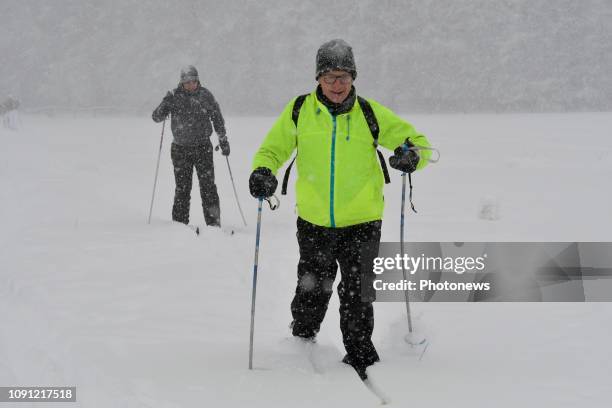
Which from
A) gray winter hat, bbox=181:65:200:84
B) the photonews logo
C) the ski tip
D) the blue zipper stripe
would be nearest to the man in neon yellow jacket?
the blue zipper stripe

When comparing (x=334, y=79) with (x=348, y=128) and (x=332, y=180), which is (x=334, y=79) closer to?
(x=348, y=128)

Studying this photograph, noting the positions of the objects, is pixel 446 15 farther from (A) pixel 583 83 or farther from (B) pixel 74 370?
(B) pixel 74 370

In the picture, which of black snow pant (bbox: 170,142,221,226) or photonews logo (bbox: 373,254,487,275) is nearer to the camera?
photonews logo (bbox: 373,254,487,275)

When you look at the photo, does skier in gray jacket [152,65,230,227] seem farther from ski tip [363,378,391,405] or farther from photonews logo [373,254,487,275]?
ski tip [363,378,391,405]

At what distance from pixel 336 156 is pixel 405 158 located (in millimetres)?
428

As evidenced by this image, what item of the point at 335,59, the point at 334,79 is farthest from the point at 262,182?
the point at 335,59

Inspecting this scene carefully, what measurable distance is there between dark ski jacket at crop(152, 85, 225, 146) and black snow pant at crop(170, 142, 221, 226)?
124mm

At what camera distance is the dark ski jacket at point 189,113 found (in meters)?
8.24

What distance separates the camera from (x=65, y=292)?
4.96m

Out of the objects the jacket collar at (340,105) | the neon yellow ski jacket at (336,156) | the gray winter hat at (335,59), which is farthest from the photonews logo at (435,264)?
the gray winter hat at (335,59)

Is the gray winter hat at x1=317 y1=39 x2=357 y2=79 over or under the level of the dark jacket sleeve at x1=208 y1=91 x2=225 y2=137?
under

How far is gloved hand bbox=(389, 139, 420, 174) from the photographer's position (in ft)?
12.4

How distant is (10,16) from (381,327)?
76054 mm

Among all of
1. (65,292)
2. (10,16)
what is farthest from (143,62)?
(65,292)
